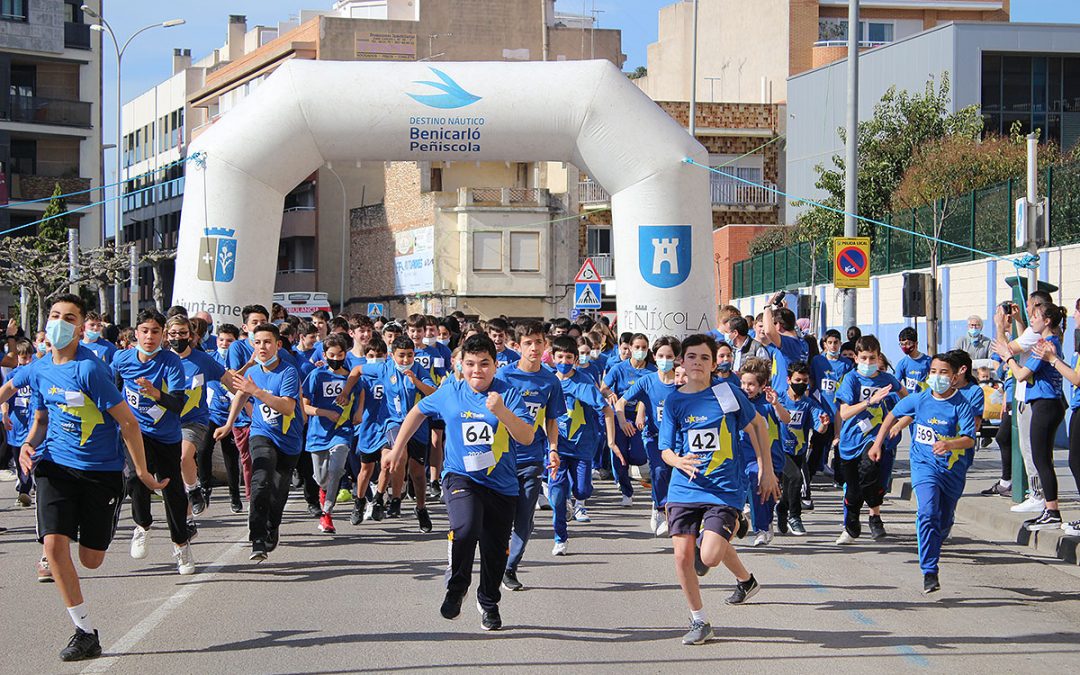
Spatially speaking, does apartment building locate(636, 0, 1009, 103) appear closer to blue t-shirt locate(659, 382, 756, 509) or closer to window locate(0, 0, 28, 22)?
window locate(0, 0, 28, 22)

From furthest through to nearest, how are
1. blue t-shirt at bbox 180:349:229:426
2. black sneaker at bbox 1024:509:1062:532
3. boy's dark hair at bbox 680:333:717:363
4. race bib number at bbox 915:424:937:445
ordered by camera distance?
black sneaker at bbox 1024:509:1062:532 < blue t-shirt at bbox 180:349:229:426 < race bib number at bbox 915:424:937:445 < boy's dark hair at bbox 680:333:717:363

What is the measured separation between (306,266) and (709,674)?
5861 cm

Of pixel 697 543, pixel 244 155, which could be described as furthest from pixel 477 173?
pixel 697 543

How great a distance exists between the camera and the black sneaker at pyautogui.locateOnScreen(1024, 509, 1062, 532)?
11.6 metres

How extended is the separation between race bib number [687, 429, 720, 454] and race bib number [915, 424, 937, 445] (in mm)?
2099

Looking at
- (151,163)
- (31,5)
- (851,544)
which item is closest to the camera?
(851,544)

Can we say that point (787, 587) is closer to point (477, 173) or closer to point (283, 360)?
point (283, 360)

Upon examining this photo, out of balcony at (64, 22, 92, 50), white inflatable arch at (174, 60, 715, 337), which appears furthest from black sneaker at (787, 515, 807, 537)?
balcony at (64, 22, 92, 50)

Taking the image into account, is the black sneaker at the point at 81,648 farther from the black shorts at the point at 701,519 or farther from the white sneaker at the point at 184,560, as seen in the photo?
the black shorts at the point at 701,519

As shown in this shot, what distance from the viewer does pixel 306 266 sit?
6406 centimetres

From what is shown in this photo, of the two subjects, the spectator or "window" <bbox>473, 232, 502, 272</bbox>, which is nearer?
the spectator

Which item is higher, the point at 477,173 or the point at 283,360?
the point at 477,173

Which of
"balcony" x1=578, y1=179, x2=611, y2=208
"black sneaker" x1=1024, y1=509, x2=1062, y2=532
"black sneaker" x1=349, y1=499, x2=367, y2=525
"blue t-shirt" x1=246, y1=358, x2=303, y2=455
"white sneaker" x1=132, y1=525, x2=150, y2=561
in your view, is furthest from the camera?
"balcony" x1=578, y1=179, x2=611, y2=208

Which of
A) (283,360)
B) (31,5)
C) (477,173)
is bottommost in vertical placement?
(283,360)
